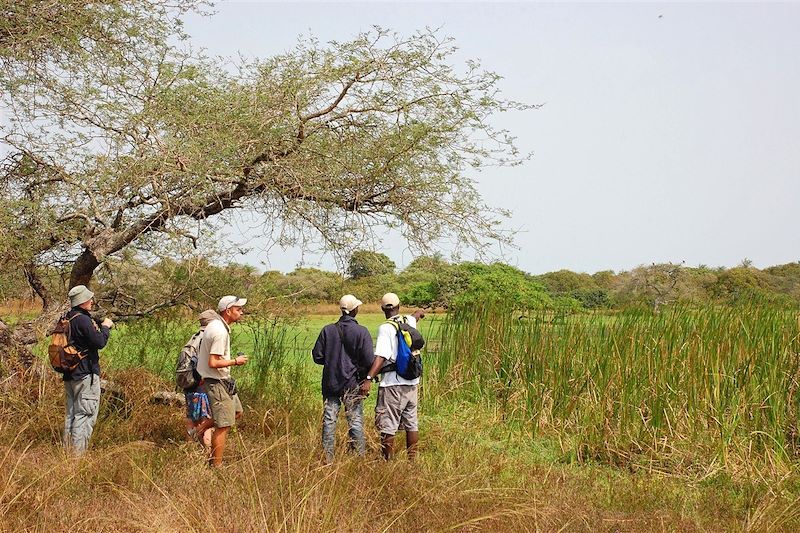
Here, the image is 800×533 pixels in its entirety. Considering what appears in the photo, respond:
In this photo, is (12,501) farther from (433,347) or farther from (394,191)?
(433,347)

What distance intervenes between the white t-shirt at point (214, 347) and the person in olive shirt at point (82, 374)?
0.74 meters

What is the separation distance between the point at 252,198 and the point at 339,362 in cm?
361

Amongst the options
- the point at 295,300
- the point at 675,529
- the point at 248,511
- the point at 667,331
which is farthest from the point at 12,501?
the point at 667,331

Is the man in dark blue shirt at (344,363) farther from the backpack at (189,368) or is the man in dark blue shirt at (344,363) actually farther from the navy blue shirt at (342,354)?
the backpack at (189,368)

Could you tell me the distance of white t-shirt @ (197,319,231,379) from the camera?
670cm

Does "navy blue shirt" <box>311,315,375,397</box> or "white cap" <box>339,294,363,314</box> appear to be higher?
"white cap" <box>339,294,363,314</box>

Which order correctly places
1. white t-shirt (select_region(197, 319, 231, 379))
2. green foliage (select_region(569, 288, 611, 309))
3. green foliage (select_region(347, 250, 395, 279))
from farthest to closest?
green foliage (select_region(569, 288, 611, 309)) < green foliage (select_region(347, 250, 395, 279)) < white t-shirt (select_region(197, 319, 231, 379))

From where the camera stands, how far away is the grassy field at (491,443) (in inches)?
199

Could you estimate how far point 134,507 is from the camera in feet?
16.5

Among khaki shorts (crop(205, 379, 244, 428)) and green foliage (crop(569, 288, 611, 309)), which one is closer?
khaki shorts (crop(205, 379, 244, 428))

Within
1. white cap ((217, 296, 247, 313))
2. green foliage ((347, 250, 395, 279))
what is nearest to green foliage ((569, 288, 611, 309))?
green foliage ((347, 250, 395, 279))

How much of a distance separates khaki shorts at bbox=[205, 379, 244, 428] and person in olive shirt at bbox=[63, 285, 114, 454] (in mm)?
900

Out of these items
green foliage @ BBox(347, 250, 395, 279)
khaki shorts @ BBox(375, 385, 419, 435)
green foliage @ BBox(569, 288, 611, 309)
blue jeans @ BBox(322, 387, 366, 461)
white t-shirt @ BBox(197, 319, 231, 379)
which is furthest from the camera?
green foliage @ BBox(569, 288, 611, 309)

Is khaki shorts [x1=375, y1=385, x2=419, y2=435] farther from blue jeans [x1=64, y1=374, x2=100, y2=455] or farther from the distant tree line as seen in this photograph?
the distant tree line
